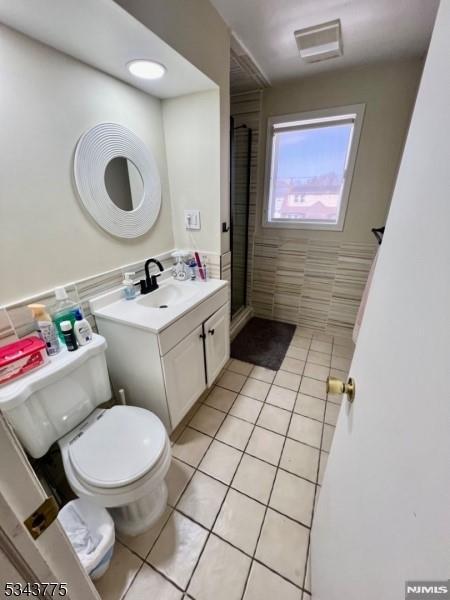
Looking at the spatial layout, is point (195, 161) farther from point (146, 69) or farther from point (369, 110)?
point (369, 110)

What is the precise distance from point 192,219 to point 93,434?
1.42 meters

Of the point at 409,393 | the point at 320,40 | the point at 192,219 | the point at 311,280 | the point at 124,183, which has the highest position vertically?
the point at 320,40

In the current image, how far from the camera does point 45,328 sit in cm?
102

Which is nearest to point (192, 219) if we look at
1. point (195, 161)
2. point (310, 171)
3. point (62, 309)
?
point (195, 161)

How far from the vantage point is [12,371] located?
899 millimetres

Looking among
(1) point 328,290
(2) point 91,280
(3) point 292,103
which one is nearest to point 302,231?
(1) point 328,290

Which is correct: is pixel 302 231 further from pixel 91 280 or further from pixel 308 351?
pixel 91 280

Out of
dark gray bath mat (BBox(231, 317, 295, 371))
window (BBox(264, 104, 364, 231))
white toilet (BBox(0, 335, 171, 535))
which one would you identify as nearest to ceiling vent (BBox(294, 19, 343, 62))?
window (BBox(264, 104, 364, 231))

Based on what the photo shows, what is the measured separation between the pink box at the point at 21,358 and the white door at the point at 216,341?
33.4 inches

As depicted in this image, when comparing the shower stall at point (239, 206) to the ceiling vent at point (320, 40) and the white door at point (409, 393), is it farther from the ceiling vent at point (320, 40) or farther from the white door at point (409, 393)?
the white door at point (409, 393)

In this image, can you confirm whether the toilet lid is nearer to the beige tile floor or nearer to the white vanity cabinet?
the white vanity cabinet

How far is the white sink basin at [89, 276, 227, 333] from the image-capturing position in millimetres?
1241

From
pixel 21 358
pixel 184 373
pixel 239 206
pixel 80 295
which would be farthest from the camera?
pixel 239 206

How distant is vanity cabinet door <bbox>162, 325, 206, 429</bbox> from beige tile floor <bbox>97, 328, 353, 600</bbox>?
23 centimetres
